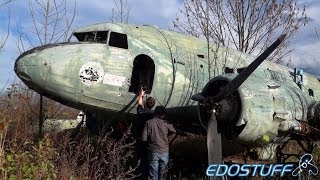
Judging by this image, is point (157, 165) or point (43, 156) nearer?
point (43, 156)

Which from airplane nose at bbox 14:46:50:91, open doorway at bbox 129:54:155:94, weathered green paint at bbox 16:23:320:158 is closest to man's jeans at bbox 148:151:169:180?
weathered green paint at bbox 16:23:320:158

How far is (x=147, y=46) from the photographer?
8.62 meters

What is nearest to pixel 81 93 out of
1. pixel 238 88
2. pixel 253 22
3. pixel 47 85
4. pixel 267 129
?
pixel 47 85

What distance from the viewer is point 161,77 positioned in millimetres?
8562

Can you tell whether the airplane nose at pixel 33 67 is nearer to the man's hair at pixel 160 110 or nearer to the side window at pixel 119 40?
the side window at pixel 119 40

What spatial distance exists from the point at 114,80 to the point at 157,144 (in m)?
1.48

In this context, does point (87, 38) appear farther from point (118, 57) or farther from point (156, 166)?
point (156, 166)

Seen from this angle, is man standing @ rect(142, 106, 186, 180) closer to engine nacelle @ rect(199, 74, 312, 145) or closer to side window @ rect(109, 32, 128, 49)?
engine nacelle @ rect(199, 74, 312, 145)

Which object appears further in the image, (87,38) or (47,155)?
(87,38)

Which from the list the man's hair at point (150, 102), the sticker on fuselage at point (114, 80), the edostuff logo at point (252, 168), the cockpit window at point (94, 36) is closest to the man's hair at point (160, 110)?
the man's hair at point (150, 102)

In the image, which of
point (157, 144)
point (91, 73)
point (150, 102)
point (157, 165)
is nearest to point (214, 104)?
point (157, 144)

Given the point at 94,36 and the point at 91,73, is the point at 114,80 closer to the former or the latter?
the point at 91,73

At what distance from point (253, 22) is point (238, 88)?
41.6 feet

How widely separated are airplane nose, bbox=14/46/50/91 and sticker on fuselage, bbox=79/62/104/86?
0.67m
